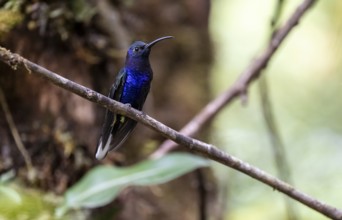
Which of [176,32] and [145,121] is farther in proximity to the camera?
[176,32]

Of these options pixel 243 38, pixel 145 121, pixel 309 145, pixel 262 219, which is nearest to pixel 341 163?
pixel 309 145

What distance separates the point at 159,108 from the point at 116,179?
1.26 meters

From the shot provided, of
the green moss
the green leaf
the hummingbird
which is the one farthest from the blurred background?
the hummingbird

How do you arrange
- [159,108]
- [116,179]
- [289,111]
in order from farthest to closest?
[289,111] < [159,108] < [116,179]

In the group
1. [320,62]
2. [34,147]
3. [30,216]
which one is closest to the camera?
[30,216]

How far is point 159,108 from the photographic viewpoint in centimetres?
379

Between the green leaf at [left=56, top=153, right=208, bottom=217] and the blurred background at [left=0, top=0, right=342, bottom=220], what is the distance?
110 millimetres

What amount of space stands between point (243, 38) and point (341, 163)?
2202 millimetres

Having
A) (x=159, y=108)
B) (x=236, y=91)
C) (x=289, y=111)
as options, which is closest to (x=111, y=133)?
(x=236, y=91)

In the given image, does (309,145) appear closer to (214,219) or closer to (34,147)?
(214,219)

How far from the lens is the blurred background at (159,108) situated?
2680 millimetres

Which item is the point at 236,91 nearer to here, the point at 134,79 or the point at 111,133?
the point at 134,79

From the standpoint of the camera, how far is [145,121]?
5.74 feet

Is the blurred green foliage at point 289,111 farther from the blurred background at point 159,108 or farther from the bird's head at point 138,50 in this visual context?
the bird's head at point 138,50
